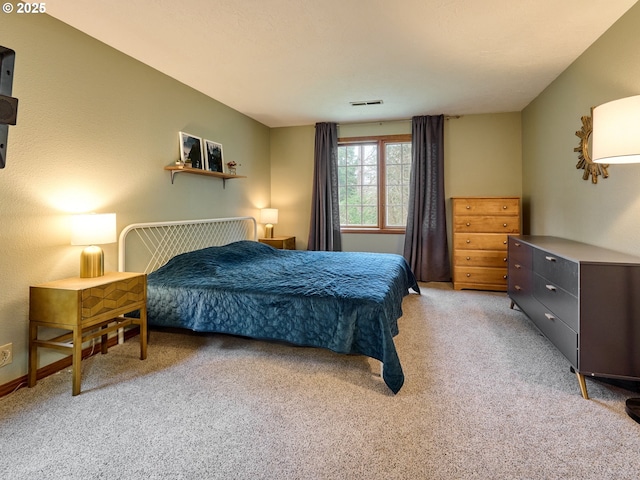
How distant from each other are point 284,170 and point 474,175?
287 centimetres

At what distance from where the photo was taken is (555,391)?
192 cm

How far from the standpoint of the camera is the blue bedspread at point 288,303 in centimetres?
208

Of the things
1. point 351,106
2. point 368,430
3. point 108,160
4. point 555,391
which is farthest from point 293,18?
point 555,391

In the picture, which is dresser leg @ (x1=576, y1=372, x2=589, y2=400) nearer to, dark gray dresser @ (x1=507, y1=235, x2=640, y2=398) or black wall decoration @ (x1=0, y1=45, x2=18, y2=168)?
dark gray dresser @ (x1=507, y1=235, x2=640, y2=398)

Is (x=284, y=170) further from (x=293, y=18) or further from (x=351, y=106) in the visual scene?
(x=293, y=18)

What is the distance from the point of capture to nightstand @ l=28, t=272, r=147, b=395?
6.28 feet

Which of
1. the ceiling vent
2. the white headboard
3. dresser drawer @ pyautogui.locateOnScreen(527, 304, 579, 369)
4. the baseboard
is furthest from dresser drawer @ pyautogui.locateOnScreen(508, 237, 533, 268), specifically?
the baseboard

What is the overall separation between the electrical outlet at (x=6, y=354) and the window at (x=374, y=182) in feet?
13.4

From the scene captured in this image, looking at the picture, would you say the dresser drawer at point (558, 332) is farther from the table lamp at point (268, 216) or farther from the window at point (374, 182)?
the table lamp at point (268, 216)

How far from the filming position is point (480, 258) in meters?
4.27

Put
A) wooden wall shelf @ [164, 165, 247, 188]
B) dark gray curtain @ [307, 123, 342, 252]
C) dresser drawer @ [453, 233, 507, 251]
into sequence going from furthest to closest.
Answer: dark gray curtain @ [307, 123, 342, 252], dresser drawer @ [453, 233, 507, 251], wooden wall shelf @ [164, 165, 247, 188]

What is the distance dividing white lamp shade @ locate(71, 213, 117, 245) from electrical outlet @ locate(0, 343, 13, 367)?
2.25 feet

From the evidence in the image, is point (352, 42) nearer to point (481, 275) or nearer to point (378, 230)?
point (378, 230)

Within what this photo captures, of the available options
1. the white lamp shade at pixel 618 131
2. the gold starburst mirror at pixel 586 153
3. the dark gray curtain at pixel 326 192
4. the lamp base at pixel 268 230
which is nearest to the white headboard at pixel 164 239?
the lamp base at pixel 268 230
